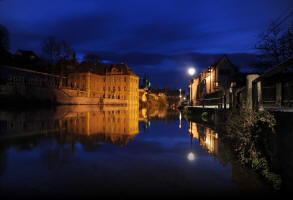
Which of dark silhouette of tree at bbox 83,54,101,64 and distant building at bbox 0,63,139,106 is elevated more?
dark silhouette of tree at bbox 83,54,101,64

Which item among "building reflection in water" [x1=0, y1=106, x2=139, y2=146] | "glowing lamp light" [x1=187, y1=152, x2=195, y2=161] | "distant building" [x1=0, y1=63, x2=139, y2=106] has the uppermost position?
"distant building" [x1=0, y1=63, x2=139, y2=106]

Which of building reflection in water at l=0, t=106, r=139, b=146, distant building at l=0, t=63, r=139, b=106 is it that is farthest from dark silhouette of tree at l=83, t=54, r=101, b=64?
building reflection in water at l=0, t=106, r=139, b=146

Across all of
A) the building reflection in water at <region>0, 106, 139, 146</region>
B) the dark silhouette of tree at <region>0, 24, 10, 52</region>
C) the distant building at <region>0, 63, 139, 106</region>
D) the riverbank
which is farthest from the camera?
the dark silhouette of tree at <region>0, 24, 10, 52</region>

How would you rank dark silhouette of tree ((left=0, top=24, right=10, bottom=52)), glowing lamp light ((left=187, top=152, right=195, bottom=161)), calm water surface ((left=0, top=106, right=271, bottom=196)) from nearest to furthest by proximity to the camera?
calm water surface ((left=0, top=106, right=271, bottom=196))
glowing lamp light ((left=187, top=152, right=195, bottom=161))
dark silhouette of tree ((left=0, top=24, right=10, bottom=52))

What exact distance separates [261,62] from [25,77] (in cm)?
4360

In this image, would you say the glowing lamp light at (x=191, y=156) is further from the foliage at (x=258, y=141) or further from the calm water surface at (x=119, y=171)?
the foliage at (x=258, y=141)

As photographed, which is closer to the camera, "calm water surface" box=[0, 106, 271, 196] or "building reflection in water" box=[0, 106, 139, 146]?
"calm water surface" box=[0, 106, 271, 196]

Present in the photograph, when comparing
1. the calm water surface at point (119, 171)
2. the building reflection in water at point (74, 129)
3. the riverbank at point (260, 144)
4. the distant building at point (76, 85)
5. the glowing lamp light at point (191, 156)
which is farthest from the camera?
the distant building at point (76, 85)

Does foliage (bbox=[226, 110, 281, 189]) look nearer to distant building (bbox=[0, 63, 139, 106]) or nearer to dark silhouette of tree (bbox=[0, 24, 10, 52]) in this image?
distant building (bbox=[0, 63, 139, 106])

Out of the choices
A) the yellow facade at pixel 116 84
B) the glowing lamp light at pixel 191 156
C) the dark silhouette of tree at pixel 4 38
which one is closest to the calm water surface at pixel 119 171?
the glowing lamp light at pixel 191 156

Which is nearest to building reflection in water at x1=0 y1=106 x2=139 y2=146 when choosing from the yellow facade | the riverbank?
the riverbank

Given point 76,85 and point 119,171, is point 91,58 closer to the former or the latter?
point 76,85

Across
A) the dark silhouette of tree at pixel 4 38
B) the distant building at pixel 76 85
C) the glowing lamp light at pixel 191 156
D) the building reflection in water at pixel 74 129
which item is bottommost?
the glowing lamp light at pixel 191 156

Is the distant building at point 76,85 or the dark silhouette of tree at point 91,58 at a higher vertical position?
the dark silhouette of tree at point 91,58
